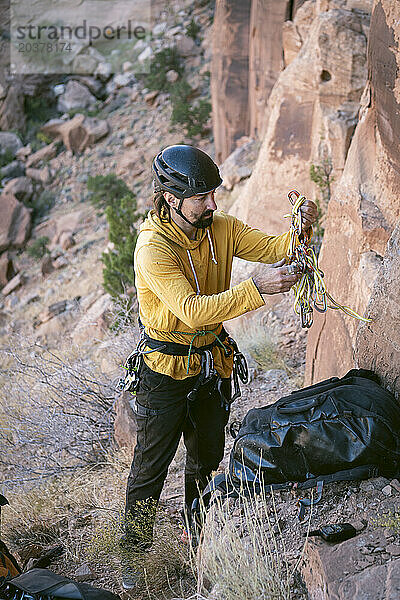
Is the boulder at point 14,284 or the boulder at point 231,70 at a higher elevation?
the boulder at point 231,70

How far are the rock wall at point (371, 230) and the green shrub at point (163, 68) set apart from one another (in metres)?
16.8

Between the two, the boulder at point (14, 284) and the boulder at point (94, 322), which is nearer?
the boulder at point (94, 322)

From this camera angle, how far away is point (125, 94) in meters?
21.0

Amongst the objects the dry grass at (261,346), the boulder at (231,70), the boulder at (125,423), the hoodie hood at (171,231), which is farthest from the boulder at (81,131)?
the hoodie hood at (171,231)

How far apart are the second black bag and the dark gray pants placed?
43cm

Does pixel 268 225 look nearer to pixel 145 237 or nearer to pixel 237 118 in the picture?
pixel 145 237

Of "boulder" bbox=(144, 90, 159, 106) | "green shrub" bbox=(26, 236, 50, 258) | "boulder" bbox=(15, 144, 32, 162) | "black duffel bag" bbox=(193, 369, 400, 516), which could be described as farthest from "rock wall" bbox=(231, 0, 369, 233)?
"boulder" bbox=(15, 144, 32, 162)

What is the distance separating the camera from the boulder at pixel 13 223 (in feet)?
54.3

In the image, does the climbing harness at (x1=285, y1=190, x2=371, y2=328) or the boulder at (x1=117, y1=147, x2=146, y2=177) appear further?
the boulder at (x1=117, y1=147, x2=146, y2=177)

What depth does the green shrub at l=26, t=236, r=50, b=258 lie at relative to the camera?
1575cm

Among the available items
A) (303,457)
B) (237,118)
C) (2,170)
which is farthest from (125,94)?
(303,457)

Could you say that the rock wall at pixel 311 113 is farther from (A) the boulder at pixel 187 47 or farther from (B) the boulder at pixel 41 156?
(B) the boulder at pixel 41 156

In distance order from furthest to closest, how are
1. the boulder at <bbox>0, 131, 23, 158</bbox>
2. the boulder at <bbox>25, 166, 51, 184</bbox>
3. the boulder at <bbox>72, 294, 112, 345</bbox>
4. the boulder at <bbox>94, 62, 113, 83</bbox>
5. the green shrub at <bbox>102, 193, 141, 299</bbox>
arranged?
the boulder at <bbox>94, 62, 113, 83</bbox>, the boulder at <bbox>0, 131, 23, 158</bbox>, the boulder at <bbox>25, 166, 51, 184</bbox>, the green shrub at <bbox>102, 193, 141, 299</bbox>, the boulder at <bbox>72, 294, 112, 345</bbox>

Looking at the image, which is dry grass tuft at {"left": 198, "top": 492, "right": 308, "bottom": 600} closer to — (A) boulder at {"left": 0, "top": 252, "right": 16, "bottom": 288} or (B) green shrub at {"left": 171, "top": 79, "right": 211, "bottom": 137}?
(A) boulder at {"left": 0, "top": 252, "right": 16, "bottom": 288}
